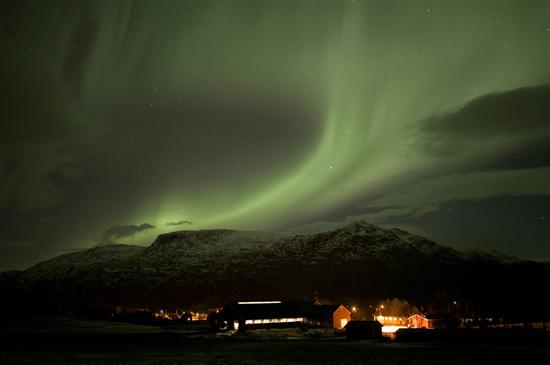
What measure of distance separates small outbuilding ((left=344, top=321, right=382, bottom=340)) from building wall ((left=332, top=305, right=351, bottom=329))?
1356 inches

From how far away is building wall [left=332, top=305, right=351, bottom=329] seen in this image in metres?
116

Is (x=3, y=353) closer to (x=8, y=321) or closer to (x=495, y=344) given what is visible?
(x=495, y=344)

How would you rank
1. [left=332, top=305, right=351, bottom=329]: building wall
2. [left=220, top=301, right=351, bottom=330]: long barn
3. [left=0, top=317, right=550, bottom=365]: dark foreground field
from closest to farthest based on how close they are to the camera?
1. [left=0, top=317, right=550, bottom=365]: dark foreground field
2. [left=220, top=301, right=351, bottom=330]: long barn
3. [left=332, top=305, right=351, bottom=329]: building wall

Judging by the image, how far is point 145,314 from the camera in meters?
146

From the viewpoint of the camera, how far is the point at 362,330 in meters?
80.4

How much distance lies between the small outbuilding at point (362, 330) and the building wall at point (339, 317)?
34.5 meters

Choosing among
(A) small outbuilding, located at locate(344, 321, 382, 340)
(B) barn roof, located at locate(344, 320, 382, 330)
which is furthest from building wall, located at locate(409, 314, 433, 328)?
(A) small outbuilding, located at locate(344, 321, 382, 340)

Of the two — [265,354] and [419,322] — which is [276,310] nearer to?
[419,322]

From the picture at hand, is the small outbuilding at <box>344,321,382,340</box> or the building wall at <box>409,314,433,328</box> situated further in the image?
the building wall at <box>409,314,433,328</box>

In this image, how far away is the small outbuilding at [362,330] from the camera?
80.2 meters

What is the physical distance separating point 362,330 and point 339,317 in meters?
37.7

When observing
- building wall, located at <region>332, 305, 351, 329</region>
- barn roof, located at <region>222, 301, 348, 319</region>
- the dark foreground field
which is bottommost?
the dark foreground field

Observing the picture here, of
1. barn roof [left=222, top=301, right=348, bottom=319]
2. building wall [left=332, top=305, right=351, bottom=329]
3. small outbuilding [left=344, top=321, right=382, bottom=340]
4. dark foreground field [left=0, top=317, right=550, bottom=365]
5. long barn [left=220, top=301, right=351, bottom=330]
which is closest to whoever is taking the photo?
dark foreground field [left=0, top=317, right=550, bottom=365]

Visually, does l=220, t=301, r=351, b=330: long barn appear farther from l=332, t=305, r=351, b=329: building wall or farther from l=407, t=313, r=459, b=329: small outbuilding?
l=407, t=313, r=459, b=329: small outbuilding
